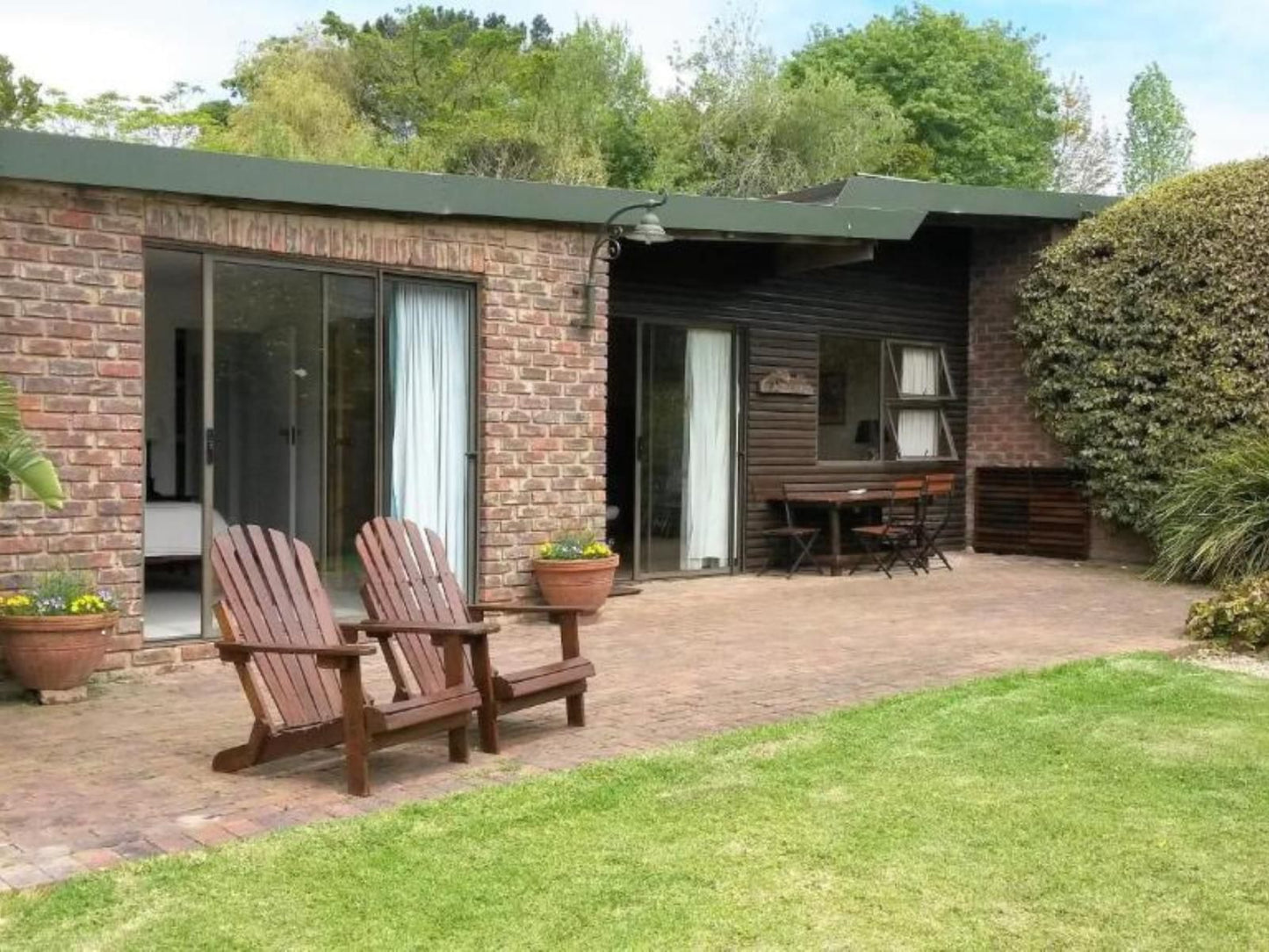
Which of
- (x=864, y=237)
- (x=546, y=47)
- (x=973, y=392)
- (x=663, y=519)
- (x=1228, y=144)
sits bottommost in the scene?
(x=663, y=519)

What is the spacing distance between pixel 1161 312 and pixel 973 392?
2.36 metres

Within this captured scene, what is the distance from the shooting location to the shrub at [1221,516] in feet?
33.3

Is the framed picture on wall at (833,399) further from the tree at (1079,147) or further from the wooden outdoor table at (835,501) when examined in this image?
the tree at (1079,147)

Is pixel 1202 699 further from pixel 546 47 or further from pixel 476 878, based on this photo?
pixel 546 47

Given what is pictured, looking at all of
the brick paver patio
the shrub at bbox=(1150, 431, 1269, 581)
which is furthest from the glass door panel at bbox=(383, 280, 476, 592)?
the shrub at bbox=(1150, 431, 1269, 581)

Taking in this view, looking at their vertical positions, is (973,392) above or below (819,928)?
above

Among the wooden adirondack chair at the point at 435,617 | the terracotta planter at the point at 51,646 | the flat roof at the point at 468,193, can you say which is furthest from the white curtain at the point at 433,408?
the wooden adirondack chair at the point at 435,617

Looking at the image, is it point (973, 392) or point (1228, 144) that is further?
point (1228, 144)

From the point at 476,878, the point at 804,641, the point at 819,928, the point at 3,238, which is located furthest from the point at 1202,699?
the point at 3,238

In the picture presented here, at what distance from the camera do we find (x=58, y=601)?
6129 millimetres

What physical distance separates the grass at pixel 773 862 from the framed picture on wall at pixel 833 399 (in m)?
7.08

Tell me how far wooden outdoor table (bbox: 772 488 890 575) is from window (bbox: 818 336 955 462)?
718 mm

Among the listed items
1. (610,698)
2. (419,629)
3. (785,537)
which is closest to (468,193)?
(610,698)

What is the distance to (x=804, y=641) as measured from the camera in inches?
305
